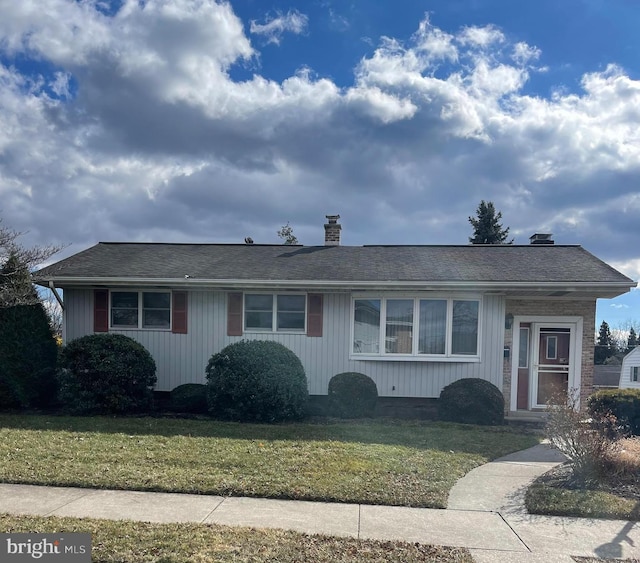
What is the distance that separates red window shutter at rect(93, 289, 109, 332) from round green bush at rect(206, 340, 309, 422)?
338 cm

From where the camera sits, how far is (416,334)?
11.0m

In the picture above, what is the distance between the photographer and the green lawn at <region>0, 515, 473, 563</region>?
12.7ft

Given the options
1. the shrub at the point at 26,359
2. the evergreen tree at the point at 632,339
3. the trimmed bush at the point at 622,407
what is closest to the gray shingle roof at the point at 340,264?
the shrub at the point at 26,359

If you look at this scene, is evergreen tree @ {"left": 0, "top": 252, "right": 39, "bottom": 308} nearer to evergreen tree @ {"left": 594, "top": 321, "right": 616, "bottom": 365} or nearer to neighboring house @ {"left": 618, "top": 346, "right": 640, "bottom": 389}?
neighboring house @ {"left": 618, "top": 346, "right": 640, "bottom": 389}

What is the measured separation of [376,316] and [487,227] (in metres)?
24.0

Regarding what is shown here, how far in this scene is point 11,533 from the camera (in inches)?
164

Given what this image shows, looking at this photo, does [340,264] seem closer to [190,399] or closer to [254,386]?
[254,386]

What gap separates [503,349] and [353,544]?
25.5 feet

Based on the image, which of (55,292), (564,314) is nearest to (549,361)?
(564,314)

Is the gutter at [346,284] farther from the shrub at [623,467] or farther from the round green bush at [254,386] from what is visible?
the shrub at [623,467]

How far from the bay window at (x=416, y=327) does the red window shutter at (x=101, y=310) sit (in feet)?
19.1

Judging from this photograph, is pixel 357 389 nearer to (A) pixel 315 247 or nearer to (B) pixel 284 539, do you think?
(A) pixel 315 247

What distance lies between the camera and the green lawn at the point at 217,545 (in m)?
3.86

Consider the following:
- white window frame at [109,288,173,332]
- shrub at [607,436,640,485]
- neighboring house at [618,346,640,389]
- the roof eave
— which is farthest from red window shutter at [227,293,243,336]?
neighboring house at [618,346,640,389]
